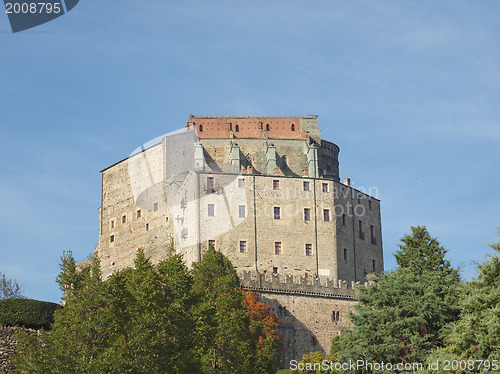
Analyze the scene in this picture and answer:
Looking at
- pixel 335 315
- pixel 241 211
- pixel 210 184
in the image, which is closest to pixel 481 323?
pixel 335 315

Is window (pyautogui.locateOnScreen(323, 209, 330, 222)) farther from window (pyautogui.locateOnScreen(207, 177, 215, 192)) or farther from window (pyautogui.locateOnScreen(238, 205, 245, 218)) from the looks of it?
window (pyautogui.locateOnScreen(207, 177, 215, 192))

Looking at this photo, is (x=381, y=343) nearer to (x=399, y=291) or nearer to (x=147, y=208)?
(x=399, y=291)

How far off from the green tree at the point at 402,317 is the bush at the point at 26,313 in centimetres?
1512

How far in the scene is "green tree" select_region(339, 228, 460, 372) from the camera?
4256 cm

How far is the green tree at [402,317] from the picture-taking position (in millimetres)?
42562

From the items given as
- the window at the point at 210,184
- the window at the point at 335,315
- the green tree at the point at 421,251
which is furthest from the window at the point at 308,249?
the green tree at the point at 421,251

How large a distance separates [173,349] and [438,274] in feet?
56.0

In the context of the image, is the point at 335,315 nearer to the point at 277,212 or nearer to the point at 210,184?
the point at 277,212

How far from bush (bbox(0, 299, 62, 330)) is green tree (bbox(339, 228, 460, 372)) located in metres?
15.1

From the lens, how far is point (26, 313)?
3928 centimetres

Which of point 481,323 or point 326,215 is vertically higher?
point 326,215

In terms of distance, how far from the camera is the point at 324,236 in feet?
266

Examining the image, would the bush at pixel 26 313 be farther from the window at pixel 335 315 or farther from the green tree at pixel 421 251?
the window at pixel 335 315

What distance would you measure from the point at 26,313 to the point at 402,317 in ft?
60.9
